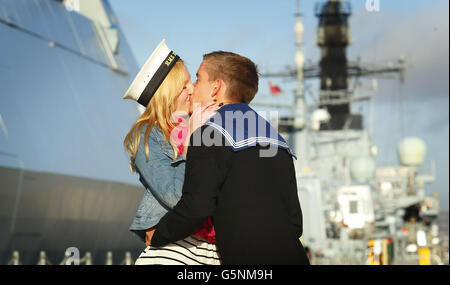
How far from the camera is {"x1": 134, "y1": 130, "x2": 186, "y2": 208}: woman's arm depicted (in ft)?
8.21

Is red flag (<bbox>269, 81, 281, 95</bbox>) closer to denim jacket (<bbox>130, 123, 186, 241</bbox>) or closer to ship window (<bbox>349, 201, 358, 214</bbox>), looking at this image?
ship window (<bbox>349, 201, 358, 214</bbox>)

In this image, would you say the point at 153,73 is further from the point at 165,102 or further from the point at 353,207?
the point at 353,207

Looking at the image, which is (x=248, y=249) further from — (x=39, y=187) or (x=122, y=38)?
(x=122, y=38)

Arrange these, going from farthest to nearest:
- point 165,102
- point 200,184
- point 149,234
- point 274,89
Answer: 1. point 274,89
2. point 165,102
3. point 149,234
4. point 200,184

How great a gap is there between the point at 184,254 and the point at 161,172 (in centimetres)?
32

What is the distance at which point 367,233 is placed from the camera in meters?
27.0

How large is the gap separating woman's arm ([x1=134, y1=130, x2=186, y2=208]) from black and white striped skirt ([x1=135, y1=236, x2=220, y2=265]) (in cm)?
16

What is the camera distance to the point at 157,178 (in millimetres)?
2545

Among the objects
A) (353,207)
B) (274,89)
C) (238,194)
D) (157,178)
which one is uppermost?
(274,89)

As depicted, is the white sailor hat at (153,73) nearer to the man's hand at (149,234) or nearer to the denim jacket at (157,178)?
the denim jacket at (157,178)

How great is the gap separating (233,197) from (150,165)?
1.39ft

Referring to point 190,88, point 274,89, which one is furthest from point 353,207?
point 274,89

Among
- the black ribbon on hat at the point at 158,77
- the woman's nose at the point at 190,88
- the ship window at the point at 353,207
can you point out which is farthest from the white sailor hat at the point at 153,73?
the ship window at the point at 353,207

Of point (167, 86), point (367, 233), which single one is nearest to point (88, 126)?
point (167, 86)
